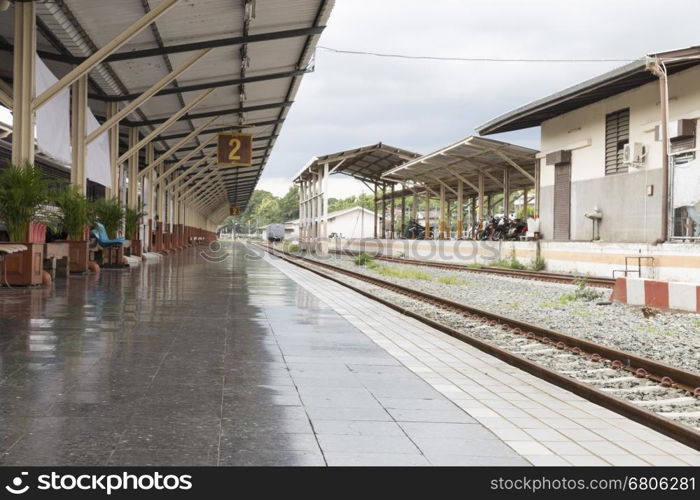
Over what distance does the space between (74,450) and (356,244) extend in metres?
41.7

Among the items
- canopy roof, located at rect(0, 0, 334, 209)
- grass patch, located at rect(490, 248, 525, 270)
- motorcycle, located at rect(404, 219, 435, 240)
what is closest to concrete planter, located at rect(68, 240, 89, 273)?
canopy roof, located at rect(0, 0, 334, 209)

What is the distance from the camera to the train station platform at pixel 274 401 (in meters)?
3.23

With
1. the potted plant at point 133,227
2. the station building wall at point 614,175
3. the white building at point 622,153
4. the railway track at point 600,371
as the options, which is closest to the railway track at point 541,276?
the white building at point 622,153

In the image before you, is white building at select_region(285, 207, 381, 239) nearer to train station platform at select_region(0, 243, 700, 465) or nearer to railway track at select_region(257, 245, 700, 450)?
railway track at select_region(257, 245, 700, 450)

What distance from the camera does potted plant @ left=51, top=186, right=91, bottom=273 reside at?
14654 millimetres

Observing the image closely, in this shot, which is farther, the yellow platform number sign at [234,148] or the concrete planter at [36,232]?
the yellow platform number sign at [234,148]

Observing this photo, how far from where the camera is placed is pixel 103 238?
17.8m

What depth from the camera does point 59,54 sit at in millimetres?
15297

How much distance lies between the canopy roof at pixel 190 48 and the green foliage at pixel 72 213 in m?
3.25

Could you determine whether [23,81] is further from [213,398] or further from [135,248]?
[135,248]

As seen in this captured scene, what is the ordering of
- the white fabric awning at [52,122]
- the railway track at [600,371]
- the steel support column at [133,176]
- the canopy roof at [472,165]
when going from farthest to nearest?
1. the canopy roof at [472,165]
2. the steel support column at [133,176]
3. the white fabric awning at [52,122]
4. the railway track at [600,371]

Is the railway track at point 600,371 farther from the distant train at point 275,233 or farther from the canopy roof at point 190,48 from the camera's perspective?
the distant train at point 275,233

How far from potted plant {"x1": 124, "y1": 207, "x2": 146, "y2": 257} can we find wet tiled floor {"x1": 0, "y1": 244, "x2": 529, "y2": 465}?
13311 mm

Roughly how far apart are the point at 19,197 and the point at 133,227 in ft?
36.1
